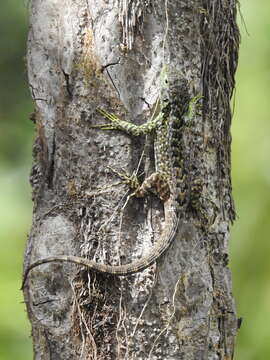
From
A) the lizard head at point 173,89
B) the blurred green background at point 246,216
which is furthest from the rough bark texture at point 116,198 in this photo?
the blurred green background at point 246,216

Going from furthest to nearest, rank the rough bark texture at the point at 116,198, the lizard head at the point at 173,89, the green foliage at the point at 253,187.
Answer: the green foliage at the point at 253,187
the lizard head at the point at 173,89
the rough bark texture at the point at 116,198

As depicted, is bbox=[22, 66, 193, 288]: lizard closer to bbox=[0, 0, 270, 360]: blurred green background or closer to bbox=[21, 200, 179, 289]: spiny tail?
bbox=[21, 200, 179, 289]: spiny tail

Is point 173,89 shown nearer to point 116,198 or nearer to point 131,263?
point 116,198

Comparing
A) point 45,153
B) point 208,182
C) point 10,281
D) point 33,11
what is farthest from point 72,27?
point 10,281

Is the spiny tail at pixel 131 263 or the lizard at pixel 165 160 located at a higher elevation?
the lizard at pixel 165 160

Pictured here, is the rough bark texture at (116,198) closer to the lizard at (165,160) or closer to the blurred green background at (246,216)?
the lizard at (165,160)

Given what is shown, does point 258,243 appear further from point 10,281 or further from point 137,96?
point 137,96

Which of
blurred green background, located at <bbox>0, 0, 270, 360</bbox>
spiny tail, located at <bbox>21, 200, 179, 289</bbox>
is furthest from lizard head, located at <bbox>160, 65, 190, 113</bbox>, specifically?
blurred green background, located at <bbox>0, 0, 270, 360</bbox>
